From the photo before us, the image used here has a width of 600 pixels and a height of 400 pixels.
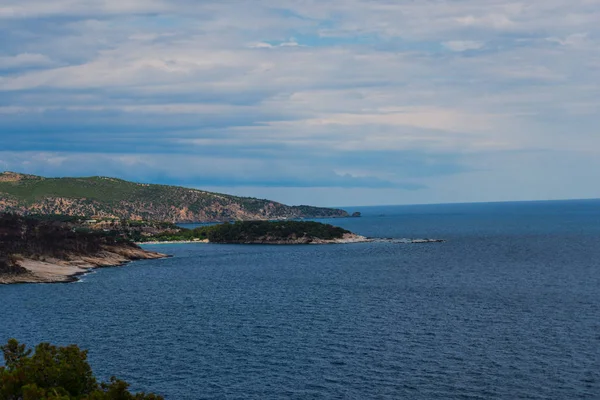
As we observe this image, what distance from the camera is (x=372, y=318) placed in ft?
283

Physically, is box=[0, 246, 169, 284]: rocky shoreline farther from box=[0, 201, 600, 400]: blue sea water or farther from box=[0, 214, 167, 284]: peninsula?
box=[0, 201, 600, 400]: blue sea water

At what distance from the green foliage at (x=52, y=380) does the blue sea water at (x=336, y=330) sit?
15.6 m

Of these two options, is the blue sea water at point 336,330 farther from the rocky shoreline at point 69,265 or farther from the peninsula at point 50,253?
the peninsula at point 50,253

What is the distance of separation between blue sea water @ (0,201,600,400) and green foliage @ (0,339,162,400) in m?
15.6

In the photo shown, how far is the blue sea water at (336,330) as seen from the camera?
2272 inches

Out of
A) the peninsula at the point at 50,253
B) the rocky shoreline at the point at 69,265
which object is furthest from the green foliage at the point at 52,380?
the peninsula at the point at 50,253

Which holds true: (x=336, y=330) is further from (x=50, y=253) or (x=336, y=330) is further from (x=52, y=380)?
(x=50, y=253)

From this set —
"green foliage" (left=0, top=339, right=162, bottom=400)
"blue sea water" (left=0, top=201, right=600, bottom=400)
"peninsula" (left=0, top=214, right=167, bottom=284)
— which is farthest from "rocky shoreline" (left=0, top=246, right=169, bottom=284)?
"green foliage" (left=0, top=339, right=162, bottom=400)

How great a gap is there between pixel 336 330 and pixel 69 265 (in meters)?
97.8

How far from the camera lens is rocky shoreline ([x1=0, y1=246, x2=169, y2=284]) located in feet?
441

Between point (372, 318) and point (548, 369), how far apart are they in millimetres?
Answer: 28639

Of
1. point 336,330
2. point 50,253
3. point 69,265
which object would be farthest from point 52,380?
point 50,253

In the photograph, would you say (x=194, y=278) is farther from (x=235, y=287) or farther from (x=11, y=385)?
(x=11, y=385)

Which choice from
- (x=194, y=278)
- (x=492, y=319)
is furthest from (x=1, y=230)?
(x=492, y=319)
